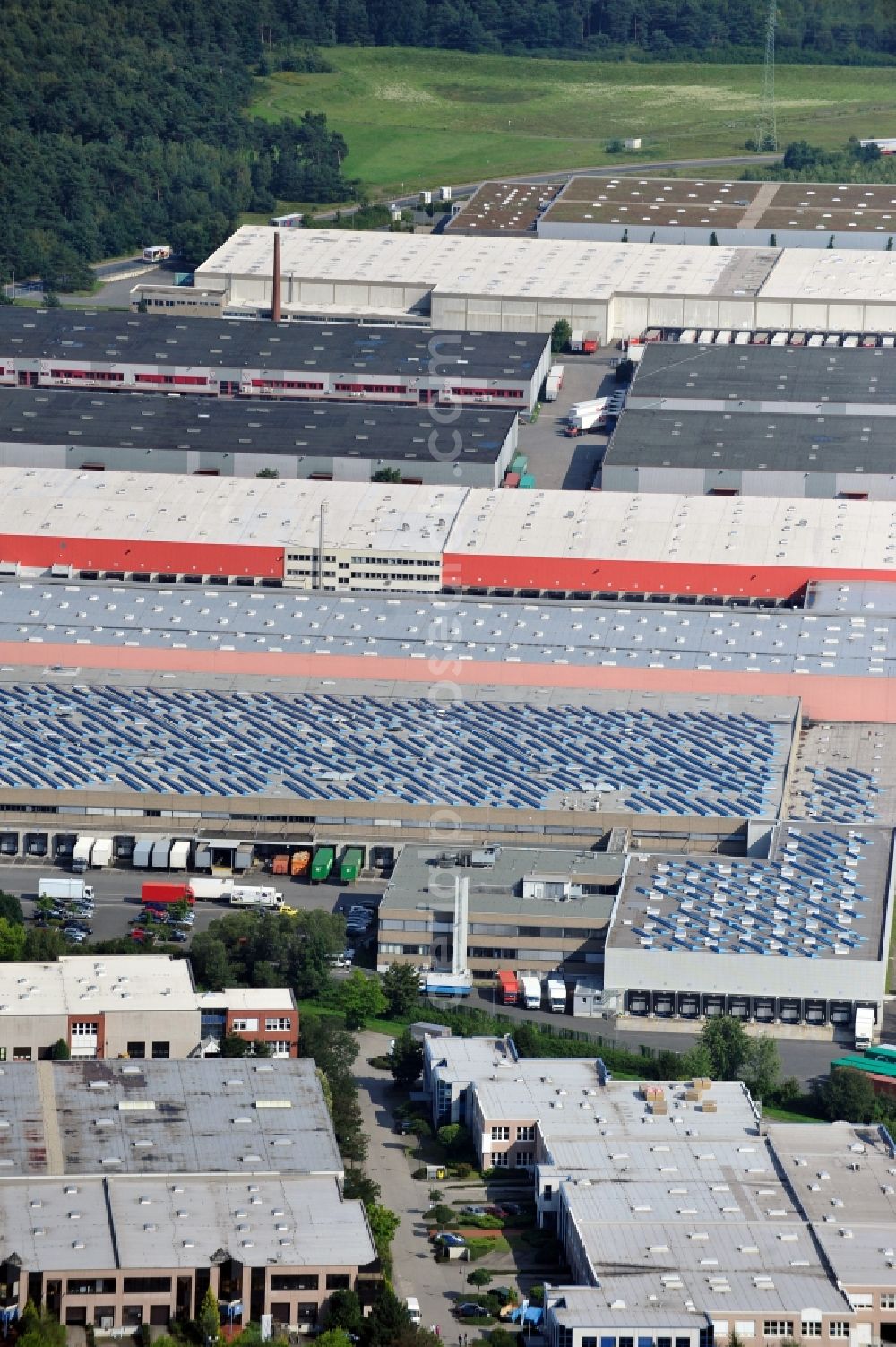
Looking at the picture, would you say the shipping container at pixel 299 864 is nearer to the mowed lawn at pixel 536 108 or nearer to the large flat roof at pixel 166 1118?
the large flat roof at pixel 166 1118

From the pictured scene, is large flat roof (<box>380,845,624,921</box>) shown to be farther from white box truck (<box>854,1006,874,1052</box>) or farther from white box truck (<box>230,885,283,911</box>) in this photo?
white box truck (<box>854,1006,874,1052</box>)

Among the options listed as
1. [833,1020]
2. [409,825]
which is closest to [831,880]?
[833,1020]

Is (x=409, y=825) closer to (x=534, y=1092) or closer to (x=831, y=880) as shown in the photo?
(x=831, y=880)

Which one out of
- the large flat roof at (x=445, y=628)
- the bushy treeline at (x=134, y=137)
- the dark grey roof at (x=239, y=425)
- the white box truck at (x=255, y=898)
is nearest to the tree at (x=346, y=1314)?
the white box truck at (x=255, y=898)

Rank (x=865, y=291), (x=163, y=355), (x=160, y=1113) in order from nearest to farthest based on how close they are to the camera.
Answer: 1. (x=160, y=1113)
2. (x=163, y=355)
3. (x=865, y=291)

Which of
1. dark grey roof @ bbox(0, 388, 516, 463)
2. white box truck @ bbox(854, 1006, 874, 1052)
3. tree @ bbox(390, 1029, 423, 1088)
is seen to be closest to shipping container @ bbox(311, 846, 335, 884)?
tree @ bbox(390, 1029, 423, 1088)
